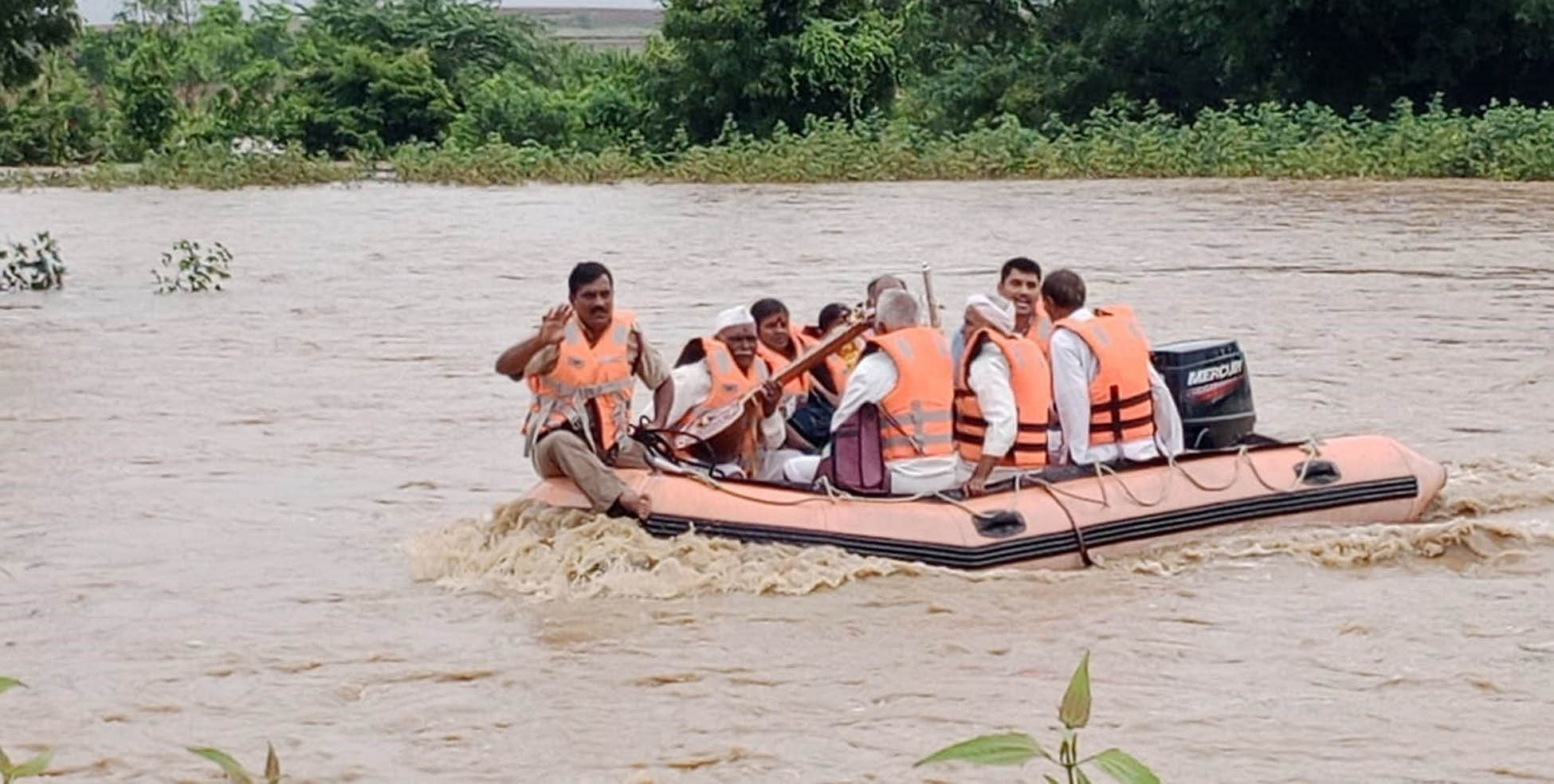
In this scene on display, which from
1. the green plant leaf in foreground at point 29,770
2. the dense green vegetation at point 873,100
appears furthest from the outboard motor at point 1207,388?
the dense green vegetation at point 873,100

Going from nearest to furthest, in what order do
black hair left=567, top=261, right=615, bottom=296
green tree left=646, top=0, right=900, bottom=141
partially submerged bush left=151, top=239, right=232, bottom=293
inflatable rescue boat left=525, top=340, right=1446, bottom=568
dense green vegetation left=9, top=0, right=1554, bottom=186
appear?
inflatable rescue boat left=525, top=340, right=1446, bottom=568
black hair left=567, top=261, right=615, bottom=296
partially submerged bush left=151, top=239, right=232, bottom=293
dense green vegetation left=9, top=0, right=1554, bottom=186
green tree left=646, top=0, right=900, bottom=141

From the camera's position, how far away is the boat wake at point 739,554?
23.0 ft

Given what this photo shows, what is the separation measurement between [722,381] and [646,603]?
2.93 feet

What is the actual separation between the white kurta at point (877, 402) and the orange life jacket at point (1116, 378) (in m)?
0.51

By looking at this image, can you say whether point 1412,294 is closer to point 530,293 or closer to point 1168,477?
point 530,293

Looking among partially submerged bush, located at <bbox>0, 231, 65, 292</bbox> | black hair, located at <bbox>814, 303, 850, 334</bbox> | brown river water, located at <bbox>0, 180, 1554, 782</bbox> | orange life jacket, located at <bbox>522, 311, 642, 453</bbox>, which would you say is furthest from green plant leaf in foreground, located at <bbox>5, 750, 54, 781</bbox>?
partially submerged bush, located at <bbox>0, 231, 65, 292</bbox>

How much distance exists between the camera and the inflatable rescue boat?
6.96m

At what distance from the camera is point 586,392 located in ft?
23.4

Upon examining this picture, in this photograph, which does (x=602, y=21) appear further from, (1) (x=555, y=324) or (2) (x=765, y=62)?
(1) (x=555, y=324)

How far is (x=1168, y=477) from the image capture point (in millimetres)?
7227

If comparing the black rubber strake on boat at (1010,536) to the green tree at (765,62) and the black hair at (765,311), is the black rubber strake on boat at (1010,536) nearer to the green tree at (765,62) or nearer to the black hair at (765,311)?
the black hair at (765,311)

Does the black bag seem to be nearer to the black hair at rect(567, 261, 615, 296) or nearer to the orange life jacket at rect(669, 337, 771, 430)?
the orange life jacket at rect(669, 337, 771, 430)

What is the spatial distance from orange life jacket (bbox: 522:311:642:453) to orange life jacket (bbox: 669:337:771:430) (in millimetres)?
382

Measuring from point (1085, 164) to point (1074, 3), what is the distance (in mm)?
7405
